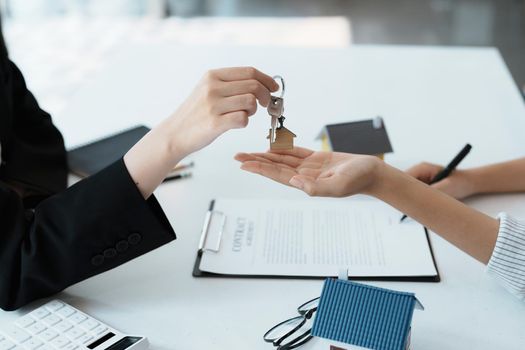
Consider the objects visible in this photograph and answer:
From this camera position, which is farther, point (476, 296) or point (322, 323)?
point (476, 296)

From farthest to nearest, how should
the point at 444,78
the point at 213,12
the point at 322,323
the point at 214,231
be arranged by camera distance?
the point at 213,12, the point at 444,78, the point at 214,231, the point at 322,323

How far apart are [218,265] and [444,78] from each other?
39.7 inches

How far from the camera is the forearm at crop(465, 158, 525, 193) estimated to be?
125 cm

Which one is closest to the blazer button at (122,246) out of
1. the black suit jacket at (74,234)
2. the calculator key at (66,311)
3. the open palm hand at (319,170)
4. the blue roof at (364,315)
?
the black suit jacket at (74,234)

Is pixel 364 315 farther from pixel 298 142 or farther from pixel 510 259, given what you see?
pixel 298 142

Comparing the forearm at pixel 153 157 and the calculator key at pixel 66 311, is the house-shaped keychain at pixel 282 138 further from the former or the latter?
the calculator key at pixel 66 311

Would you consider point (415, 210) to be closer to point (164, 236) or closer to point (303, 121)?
point (164, 236)

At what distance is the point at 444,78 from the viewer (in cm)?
179

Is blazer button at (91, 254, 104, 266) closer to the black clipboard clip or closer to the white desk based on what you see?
the white desk

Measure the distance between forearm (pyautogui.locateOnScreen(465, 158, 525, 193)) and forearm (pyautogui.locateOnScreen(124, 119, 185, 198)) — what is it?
0.60 metres

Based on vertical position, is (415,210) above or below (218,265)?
above

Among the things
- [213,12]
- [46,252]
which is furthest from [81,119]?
[213,12]

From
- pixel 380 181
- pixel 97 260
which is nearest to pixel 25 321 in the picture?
pixel 97 260

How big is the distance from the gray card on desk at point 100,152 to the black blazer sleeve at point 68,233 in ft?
1.10
